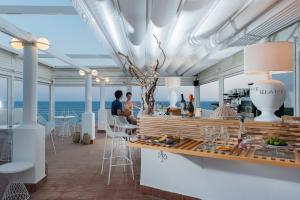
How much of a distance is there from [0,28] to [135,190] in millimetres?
2711

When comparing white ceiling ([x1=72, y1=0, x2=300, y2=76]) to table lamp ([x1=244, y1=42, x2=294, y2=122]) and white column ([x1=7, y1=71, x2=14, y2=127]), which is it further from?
white column ([x1=7, y1=71, x2=14, y2=127])

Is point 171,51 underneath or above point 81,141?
above

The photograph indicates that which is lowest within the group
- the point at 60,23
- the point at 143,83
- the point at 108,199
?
the point at 108,199

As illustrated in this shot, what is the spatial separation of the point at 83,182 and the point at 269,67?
10.4ft

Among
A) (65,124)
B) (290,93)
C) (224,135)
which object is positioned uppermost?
(290,93)

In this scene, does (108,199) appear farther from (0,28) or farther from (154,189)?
(0,28)

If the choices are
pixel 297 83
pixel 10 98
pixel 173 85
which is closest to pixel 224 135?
pixel 297 83

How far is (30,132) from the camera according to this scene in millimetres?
3465

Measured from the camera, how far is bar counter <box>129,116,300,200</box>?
2150 millimetres

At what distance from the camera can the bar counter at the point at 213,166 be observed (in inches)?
84.7

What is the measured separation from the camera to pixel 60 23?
4.75 meters

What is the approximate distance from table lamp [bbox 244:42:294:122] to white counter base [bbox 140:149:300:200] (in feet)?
1.76

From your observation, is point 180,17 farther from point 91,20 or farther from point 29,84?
point 29,84

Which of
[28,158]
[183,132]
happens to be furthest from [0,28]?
[183,132]
